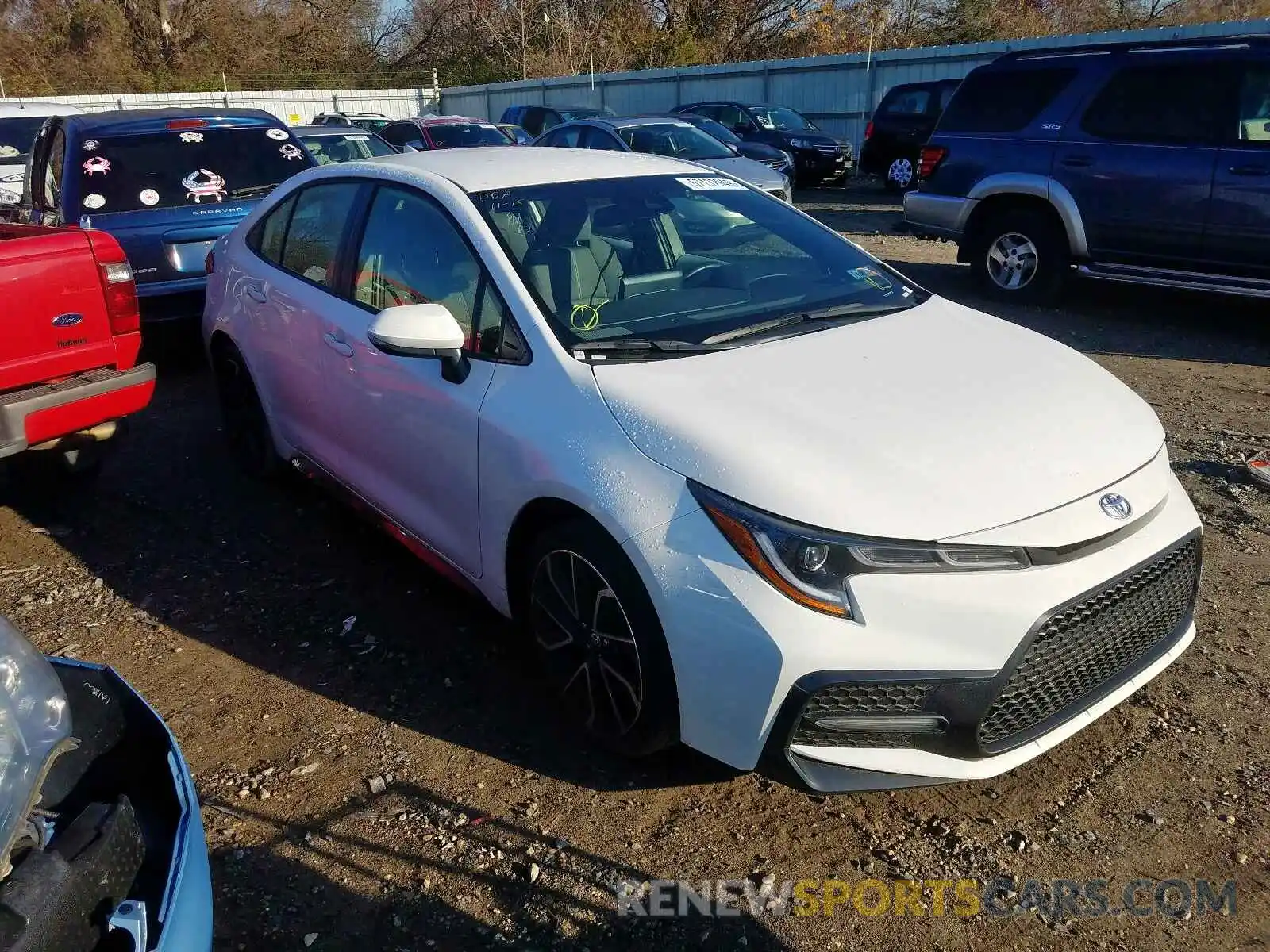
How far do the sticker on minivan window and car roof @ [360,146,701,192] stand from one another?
62 millimetres

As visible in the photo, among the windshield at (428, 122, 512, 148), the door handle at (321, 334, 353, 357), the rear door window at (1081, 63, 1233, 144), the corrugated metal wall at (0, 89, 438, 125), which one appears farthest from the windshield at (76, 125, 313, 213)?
the corrugated metal wall at (0, 89, 438, 125)

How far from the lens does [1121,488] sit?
2.77 meters

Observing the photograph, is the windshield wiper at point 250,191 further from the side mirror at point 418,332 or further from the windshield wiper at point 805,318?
the windshield wiper at point 805,318

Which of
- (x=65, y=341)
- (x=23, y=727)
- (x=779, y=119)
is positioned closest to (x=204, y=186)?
A: (x=65, y=341)

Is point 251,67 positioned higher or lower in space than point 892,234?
higher

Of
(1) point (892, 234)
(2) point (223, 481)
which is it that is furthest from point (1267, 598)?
(1) point (892, 234)

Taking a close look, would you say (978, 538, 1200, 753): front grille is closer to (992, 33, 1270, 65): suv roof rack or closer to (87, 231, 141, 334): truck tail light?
(87, 231, 141, 334): truck tail light

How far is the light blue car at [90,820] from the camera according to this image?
1.68 metres

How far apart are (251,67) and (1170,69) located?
39634 millimetres

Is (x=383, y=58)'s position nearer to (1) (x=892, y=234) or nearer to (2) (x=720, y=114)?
(2) (x=720, y=114)

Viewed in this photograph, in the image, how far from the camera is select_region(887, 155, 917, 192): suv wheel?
17.6 meters

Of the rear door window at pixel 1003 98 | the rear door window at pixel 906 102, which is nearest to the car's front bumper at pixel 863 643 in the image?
the rear door window at pixel 1003 98

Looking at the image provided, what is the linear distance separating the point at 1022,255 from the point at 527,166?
6.25m

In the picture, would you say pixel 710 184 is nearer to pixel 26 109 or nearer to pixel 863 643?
pixel 863 643
